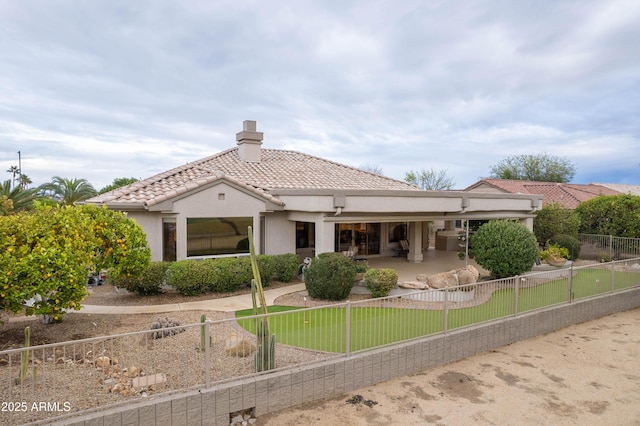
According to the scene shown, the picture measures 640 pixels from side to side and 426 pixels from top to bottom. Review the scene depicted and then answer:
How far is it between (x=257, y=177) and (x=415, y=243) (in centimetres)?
802

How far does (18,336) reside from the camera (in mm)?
8586

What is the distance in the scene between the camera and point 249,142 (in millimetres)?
20094

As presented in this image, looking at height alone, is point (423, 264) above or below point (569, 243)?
below

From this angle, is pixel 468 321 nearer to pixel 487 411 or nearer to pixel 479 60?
pixel 487 411

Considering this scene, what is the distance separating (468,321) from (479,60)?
14.6 m

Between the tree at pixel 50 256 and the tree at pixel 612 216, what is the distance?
24.5 m

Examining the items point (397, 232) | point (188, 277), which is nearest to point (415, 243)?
point (397, 232)

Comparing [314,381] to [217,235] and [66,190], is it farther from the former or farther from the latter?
[66,190]

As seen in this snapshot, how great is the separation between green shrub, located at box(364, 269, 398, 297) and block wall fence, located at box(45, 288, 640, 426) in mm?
3708

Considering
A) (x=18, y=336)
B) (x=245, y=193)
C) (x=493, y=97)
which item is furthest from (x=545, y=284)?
(x=493, y=97)

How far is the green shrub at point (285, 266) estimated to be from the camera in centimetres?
1445

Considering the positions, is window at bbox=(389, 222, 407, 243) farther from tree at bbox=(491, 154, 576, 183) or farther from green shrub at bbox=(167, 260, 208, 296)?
tree at bbox=(491, 154, 576, 183)

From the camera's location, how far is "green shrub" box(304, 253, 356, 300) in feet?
39.3

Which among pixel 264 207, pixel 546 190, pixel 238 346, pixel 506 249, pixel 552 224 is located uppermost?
pixel 546 190
